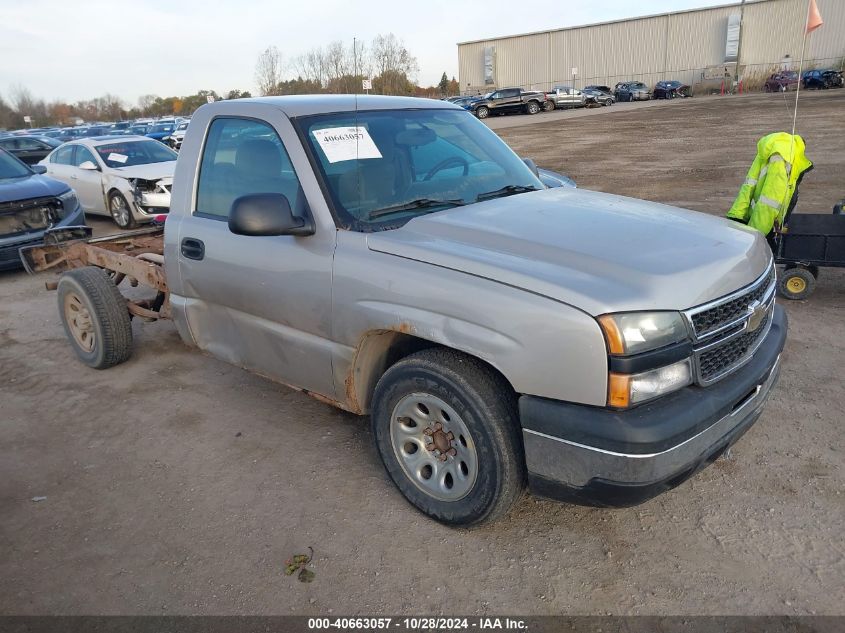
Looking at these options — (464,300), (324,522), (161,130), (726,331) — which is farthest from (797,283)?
(161,130)

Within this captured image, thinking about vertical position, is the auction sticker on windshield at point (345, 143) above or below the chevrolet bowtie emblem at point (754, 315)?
above

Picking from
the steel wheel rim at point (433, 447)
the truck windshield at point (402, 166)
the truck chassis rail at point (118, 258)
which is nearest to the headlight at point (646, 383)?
the steel wheel rim at point (433, 447)

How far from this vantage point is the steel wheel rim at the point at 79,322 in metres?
5.33

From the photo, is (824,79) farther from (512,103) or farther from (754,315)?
(754,315)

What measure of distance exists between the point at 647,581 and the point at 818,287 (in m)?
4.98

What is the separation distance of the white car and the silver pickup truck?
8078mm

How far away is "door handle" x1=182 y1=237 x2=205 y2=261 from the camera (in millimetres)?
3904

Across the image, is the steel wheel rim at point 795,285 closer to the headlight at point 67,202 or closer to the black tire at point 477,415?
the black tire at point 477,415

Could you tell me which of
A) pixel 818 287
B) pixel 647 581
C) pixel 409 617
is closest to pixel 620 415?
pixel 647 581

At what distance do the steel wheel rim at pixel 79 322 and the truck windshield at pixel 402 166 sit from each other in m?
2.95

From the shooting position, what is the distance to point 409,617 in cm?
265

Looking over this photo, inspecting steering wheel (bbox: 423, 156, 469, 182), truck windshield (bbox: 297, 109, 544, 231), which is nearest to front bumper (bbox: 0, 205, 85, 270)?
truck windshield (bbox: 297, 109, 544, 231)

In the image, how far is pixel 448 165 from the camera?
377 cm

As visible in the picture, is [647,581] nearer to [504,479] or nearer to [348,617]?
[504,479]
